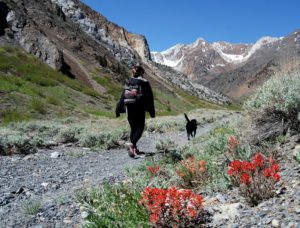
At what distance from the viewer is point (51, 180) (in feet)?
24.7

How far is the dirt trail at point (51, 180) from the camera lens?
5.17m

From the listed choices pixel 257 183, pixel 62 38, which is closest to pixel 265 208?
pixel 257 183

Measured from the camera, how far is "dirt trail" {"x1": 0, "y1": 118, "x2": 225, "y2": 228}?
Answer: 5172 millimetres

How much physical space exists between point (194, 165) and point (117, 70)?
55.1 metres

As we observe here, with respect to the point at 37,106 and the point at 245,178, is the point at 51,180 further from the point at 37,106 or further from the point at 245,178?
the point at 37,106

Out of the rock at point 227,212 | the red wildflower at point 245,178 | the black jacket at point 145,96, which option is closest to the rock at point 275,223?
the rock at point 227,212

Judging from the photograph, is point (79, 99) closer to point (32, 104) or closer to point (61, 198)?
point (32, 104)

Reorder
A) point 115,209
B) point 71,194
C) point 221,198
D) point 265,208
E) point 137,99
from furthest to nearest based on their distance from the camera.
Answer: point 137,99 < point 71,194 < point 221,198 < point 115,209 < point 265,208

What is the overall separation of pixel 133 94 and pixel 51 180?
288 cm

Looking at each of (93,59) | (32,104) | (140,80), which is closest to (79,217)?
(140,80)

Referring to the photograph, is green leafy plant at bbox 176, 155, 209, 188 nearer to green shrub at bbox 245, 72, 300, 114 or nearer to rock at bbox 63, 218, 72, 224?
rock at bbox 63, 218, 72, 224

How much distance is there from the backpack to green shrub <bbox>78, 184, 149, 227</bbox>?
170 inches

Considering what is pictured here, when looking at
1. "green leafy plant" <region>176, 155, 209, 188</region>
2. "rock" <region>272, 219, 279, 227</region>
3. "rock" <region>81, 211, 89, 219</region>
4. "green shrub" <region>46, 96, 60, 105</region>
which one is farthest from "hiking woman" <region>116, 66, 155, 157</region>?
"green shrub" <region>46, 96, 60, 105</region>

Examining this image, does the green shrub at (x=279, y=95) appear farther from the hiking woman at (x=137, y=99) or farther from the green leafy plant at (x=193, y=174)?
the hiking woman at (x=137, y=99)
